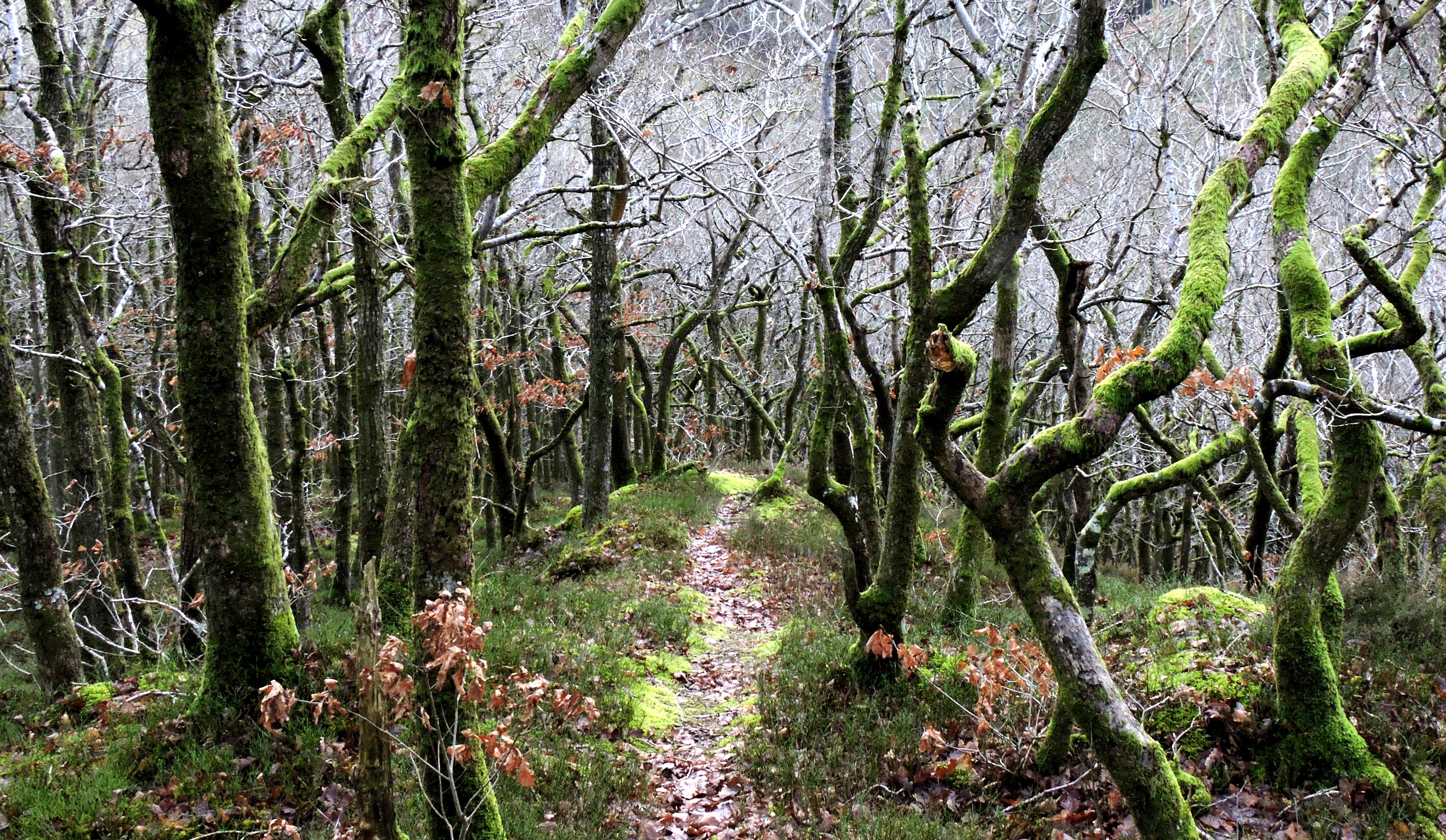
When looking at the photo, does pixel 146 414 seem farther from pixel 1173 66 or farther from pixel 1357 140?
pixel 1357 140

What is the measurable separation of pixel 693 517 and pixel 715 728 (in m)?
8.29

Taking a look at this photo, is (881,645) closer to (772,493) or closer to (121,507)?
(121,507)

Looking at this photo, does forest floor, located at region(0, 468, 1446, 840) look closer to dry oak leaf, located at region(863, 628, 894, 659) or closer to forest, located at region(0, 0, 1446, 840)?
forest, located at region(0, 0, 1446, 840)

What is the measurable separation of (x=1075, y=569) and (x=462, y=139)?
24.6ft

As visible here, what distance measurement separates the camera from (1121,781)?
327cm

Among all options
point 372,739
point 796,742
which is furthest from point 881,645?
point 372,739

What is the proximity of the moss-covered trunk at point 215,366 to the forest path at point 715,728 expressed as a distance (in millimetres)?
2703

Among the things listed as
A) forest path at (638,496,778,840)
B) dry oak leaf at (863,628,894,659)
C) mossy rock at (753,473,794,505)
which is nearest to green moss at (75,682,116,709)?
forest path at (638,496,778,840)

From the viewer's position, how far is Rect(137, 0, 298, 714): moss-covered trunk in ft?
15.0

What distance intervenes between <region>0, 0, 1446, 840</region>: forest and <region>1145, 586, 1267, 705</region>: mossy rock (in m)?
0.05

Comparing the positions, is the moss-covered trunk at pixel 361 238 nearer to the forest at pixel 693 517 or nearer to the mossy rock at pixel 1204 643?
the forest at pixel 693 517

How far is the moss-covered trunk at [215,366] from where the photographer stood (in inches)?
180

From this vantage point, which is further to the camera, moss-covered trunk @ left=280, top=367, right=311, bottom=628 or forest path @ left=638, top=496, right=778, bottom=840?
moss-covered trunk @ left=280, top=367, right=311, bottom=628

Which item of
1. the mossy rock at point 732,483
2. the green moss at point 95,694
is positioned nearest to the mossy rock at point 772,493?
the mossy rock at point 732,483
